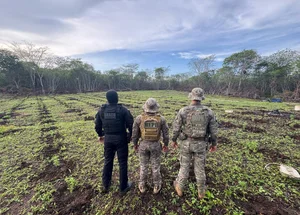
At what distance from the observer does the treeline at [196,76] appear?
26594 millimetres

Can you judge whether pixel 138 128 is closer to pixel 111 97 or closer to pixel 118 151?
pixel 118 151

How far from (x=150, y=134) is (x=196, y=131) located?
726 mm

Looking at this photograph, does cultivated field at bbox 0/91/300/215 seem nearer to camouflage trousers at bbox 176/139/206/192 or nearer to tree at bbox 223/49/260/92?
camouflage trousers at bbox 176/139/206/192

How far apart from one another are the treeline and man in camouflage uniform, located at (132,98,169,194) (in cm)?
2832

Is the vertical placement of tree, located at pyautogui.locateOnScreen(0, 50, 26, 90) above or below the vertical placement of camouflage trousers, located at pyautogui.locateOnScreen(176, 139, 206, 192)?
above

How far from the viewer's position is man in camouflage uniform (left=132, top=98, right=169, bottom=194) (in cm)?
234

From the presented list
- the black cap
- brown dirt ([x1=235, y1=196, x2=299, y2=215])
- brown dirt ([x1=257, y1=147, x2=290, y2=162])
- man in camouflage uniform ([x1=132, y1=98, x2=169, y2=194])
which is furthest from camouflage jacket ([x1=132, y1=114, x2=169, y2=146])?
brown dirt ([x1=257, y1=147, x2=290, y2=162])

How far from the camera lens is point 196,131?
2291 mm

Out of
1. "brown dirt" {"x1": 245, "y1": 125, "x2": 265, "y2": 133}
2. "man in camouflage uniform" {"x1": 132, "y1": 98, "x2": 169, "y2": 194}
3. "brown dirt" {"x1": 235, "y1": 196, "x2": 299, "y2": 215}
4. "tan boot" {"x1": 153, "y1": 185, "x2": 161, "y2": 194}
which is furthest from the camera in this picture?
"brown dirt" {"x1": 245, "y1": 125, "x2": 265, "y2": 133}

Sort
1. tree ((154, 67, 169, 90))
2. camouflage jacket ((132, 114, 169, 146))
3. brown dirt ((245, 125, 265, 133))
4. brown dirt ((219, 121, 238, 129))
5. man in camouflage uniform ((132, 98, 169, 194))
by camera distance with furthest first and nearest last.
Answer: tree ((154, 67, 169, 90)) < brown dirt ((219, 121, 238, 129)) < brown dirt ((245, 125, 265, 133)) < camouflage jacket ((132, 114, 169, 146)) < man in camouflage uniform ((132, 98, 169, 194))

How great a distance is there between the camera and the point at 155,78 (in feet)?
165

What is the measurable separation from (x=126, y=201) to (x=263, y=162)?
3.50 meters

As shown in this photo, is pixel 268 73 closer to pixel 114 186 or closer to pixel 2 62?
pixel 114 186

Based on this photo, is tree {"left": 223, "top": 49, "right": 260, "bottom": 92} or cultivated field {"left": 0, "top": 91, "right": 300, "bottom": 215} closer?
cultivated field {"left": 0, "top": 91, "right": 300, "bottom": 215}
